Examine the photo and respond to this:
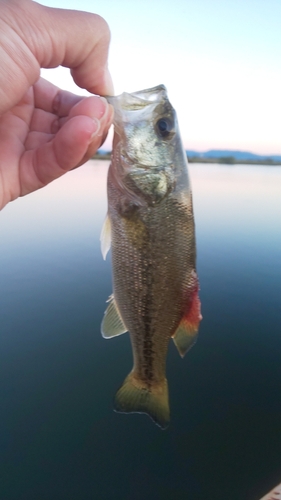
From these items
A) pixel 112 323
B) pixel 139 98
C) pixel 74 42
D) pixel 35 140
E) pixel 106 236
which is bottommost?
pixel 112 323

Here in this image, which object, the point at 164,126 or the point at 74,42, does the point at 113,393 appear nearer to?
the point at 164,126

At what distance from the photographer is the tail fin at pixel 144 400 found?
2.03 meters

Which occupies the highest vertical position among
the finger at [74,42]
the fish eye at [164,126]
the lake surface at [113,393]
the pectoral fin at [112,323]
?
the finger at [74,42]

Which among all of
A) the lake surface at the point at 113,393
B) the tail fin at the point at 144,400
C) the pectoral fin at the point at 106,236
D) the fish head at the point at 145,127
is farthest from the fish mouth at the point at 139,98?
the lake surface at the point at 113,393

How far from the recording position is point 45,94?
231cm

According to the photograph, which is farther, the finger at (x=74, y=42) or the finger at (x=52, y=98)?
the finger at (x=52, y=98)

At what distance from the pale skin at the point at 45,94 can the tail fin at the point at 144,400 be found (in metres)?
1.39

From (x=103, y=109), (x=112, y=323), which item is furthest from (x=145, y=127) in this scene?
(x=112, y=323)

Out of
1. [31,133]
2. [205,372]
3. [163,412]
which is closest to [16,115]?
[31,133]

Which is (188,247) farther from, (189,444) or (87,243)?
(87,243)

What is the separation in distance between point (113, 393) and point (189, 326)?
457 cm

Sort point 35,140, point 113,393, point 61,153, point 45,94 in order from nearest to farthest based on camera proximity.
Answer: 1. point 61,153
2. point 35,140
3. point 45,94
4. point 113,393

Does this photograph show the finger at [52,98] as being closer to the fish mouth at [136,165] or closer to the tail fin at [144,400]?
the fish mouth at [136,165]

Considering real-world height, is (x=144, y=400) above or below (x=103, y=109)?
below
